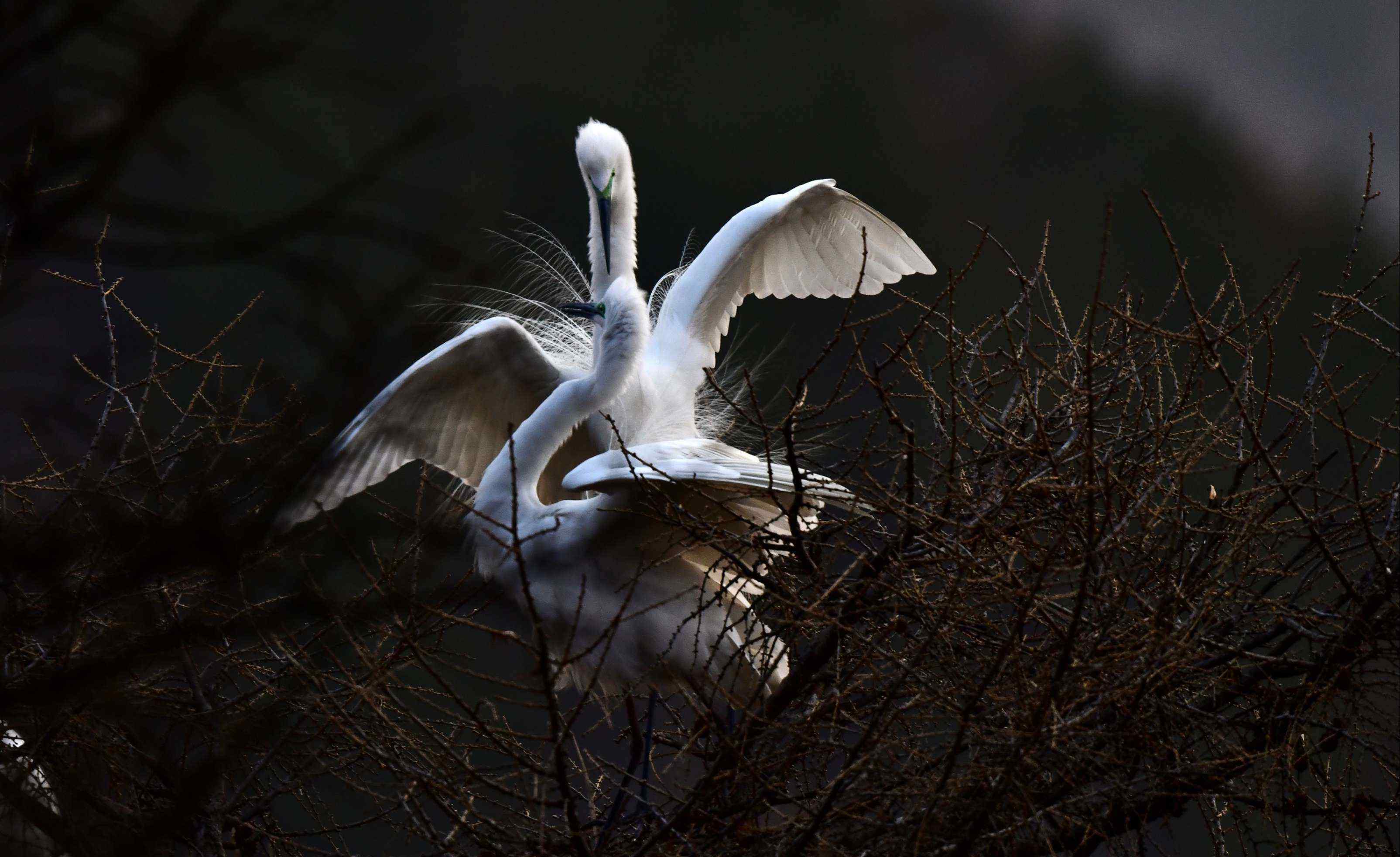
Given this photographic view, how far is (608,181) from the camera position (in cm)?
333

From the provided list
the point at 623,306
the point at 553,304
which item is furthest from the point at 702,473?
the point at 553,304

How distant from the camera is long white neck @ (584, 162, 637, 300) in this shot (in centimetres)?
Answer: 332

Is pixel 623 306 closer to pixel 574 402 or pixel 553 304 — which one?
pixel 574 402

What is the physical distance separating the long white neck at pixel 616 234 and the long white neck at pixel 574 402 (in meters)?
0.96

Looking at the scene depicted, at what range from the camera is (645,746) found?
2109 mm

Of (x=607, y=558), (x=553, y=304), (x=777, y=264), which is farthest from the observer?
(x=553, y=304)

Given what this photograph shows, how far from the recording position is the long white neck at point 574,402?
7.41ft

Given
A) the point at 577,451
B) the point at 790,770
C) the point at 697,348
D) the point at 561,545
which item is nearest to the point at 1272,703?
the point at 790,770

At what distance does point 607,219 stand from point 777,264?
476mm

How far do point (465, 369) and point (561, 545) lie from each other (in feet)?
3.16

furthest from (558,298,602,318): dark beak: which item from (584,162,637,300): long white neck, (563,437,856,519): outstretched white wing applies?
(584,162,637,300): long white neck

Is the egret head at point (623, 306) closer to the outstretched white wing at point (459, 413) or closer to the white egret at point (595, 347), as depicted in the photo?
A: the white egret at point (595, 347)

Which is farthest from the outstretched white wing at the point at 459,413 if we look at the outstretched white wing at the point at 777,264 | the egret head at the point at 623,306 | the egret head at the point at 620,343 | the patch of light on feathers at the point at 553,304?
the egret head at the point at 620,343

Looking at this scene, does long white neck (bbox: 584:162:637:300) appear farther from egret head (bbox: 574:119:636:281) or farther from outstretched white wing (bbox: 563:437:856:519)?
outstretched white wing (bbox: 563:437:856:519)
